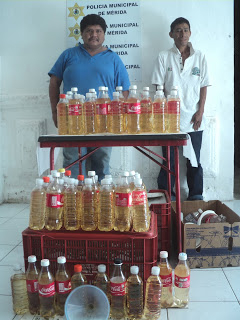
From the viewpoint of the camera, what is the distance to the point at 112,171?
3.76m

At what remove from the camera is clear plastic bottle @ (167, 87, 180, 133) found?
85.3 inches

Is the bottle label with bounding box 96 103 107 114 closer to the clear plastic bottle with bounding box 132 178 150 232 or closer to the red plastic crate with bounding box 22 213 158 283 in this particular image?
the clear plastic bottle with bounding box 132 178 150 232

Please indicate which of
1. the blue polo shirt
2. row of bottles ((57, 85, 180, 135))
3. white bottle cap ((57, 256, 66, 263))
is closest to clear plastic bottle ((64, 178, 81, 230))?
white bottle cap ((57, 256, 66, 263))

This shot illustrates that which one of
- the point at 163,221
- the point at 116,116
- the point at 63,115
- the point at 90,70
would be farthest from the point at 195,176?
the point at 63,115

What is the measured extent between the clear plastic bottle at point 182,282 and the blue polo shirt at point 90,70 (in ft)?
5.92

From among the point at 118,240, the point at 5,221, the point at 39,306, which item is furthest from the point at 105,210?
the point at 5,221

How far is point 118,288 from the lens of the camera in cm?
168

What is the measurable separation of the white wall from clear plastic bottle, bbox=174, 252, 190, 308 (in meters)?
1.92

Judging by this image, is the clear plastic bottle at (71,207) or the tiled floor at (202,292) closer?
the tiled floor at (202,292)

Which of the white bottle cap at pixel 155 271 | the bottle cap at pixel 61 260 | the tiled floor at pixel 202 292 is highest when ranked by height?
the bottle cap at pixel 61 260

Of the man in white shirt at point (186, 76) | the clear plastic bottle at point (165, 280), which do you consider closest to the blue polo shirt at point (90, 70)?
the man in white shirt at point (186, 76)

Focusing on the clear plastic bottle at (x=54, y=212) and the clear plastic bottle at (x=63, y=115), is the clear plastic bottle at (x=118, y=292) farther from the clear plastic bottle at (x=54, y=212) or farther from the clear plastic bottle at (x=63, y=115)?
the clear plastic bottle at (x=63, y=115)

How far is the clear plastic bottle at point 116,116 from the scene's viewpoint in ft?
7.00

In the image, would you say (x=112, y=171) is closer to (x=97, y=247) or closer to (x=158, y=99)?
(x=158, y=99)
